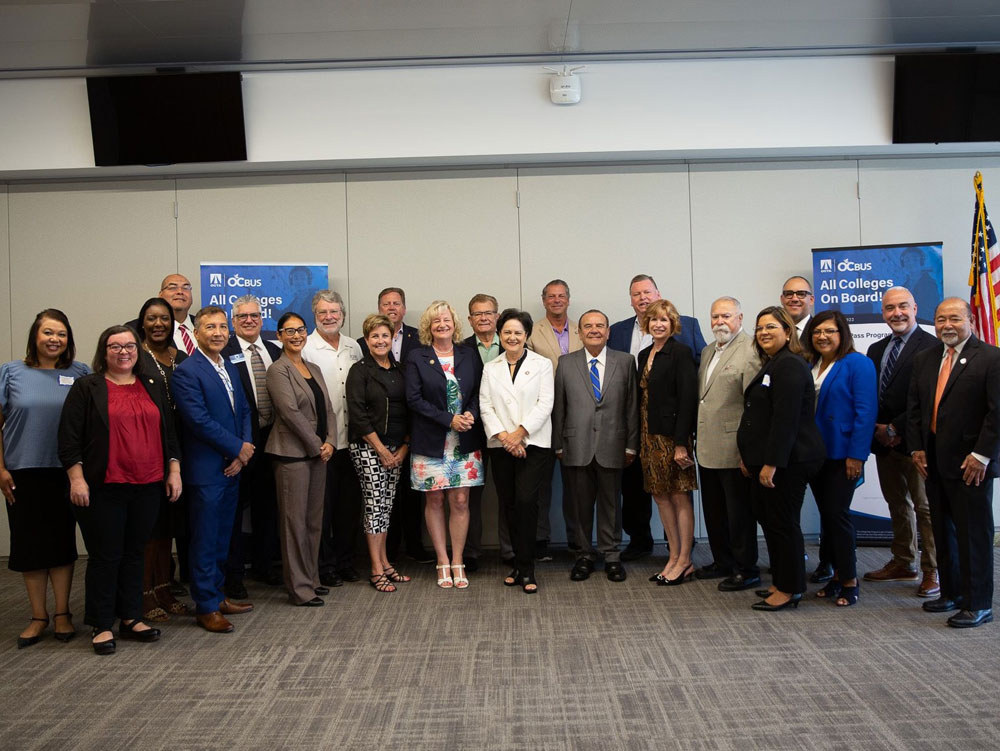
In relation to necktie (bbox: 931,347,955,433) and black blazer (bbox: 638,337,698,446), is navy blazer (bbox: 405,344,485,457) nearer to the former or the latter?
black blazer (bbox: 638,337,698,446)

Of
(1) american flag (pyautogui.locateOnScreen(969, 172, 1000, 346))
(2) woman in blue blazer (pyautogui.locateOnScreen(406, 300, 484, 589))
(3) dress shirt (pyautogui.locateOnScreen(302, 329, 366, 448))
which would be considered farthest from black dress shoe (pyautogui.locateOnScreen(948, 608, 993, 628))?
(3) dress shirt (pyautogui.locateOnScreen(302, 329, 366, 448))

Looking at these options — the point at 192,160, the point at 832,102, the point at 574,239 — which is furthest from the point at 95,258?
the point at 832,102

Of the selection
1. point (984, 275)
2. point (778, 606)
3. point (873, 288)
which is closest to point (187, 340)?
point (778, 606)

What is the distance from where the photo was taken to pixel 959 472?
3914 millimetres

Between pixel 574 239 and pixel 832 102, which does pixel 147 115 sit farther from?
pixel 832 102

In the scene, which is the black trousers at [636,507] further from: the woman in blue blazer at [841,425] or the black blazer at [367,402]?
the black blazer at [367,402]

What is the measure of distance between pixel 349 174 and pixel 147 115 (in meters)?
1.47

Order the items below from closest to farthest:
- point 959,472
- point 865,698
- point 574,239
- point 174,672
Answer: point 865,698 → point 174,672 → point 959,472 → point 574,239

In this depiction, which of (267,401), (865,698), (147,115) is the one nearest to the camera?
(865,698)

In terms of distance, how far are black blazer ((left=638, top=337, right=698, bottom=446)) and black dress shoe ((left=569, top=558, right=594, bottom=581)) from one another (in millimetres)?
953

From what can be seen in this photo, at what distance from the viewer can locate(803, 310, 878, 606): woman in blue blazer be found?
13.9 ft

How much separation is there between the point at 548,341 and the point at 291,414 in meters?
1.93

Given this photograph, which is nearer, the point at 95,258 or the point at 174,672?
the point at 174,672

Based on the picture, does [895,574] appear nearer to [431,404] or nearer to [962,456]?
[962,456]
